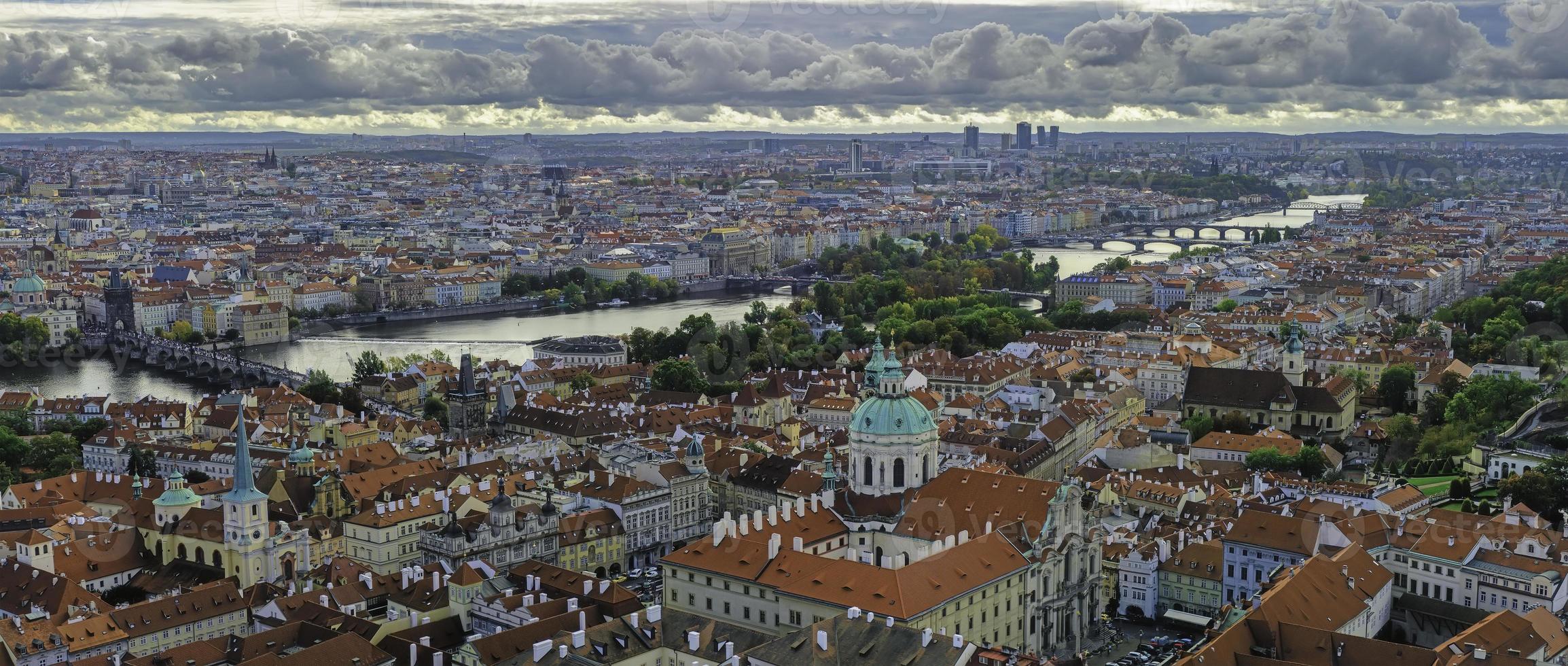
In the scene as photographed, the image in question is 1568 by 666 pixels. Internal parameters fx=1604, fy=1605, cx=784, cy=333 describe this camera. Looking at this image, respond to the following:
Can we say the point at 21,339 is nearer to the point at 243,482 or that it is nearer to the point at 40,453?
the point at 40,453

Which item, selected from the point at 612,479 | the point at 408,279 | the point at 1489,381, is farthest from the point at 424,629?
the point at 408,279

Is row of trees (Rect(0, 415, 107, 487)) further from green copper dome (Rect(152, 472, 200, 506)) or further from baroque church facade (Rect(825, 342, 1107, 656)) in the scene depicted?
baroque church facade (Rect(825, 342, 1107, 656))

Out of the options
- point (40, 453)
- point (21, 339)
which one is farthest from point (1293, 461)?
point (21, 339)

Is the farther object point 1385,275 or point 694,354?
point 1385,275

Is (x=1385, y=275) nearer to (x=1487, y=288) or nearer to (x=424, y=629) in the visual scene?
(x=1487, y=288)

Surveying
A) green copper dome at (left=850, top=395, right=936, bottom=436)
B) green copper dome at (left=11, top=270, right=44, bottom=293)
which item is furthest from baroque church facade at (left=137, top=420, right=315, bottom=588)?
green copper dome at (left=11, top=270, right=44, bottom=293)

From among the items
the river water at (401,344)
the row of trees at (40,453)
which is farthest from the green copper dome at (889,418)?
the river water at (401,344)

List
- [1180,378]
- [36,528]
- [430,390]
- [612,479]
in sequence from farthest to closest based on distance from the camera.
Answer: [430,390]
[1180,378]
[612,479]
[36,528]
